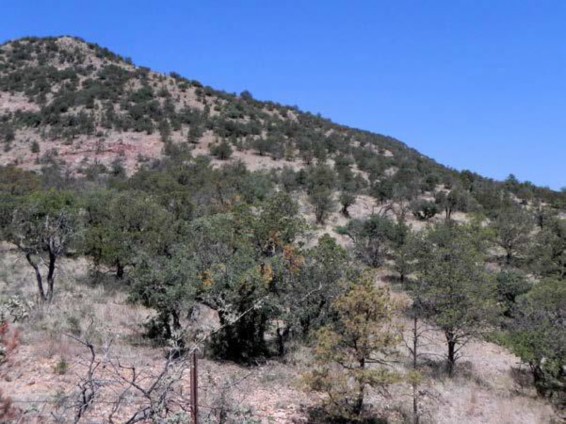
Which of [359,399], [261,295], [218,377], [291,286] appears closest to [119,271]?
[291,286]

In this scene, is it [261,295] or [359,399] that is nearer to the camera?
[359,399]

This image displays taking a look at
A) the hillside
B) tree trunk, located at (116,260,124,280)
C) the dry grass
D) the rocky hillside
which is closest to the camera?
the dry grass

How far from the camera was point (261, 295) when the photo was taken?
13328 mm

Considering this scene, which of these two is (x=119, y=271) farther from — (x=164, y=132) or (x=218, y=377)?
(x=164, y=132)

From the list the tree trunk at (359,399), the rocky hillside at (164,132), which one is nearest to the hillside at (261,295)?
the tree trunk at (359,399)

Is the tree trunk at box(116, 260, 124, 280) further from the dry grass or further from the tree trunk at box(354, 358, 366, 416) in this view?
the tree trunk at box(354, 358, 366, 416)

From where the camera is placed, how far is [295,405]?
11508mm

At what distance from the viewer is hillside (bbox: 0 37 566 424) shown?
1066cm

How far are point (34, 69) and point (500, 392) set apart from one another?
63203 mm

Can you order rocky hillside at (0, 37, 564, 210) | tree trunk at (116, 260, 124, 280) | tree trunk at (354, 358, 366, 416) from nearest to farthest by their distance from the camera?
tree trunk at (354, 358, 366, 416) < tree trunk at (116, 260, 124, 280) < rocky hillside at (0, 37, 564, 210)

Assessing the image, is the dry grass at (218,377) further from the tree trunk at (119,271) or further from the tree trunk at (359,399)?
the tree trunk at (119,271)

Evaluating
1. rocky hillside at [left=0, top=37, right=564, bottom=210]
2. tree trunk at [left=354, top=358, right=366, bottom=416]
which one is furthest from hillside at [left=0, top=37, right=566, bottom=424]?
rocky hillside at [left=0, top=37, right=564, bottom=210]

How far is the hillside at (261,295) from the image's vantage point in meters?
10.7

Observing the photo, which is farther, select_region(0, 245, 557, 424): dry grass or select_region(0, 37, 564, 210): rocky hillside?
select_region(0, 37, 564, 210): rocky hillside
